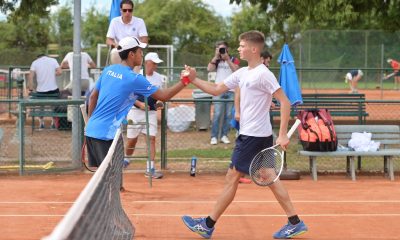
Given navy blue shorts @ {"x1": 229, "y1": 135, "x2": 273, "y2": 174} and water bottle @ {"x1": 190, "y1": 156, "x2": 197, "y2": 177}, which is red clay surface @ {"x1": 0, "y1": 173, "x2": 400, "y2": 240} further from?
navy blue shorts @ {"x1": 229, "y1": 135, "x2": 273, "y2": 174}

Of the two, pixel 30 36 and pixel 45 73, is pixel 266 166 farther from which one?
pixel 30 36

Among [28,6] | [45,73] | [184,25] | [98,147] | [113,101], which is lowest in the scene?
[98,147]

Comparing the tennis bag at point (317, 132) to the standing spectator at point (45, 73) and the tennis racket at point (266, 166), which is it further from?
the standing spectator at point (45, 73)

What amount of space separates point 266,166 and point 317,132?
4.33m

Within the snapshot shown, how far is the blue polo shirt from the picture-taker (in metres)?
8.38

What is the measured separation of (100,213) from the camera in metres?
5.36

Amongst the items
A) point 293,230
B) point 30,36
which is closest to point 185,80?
point 293,230

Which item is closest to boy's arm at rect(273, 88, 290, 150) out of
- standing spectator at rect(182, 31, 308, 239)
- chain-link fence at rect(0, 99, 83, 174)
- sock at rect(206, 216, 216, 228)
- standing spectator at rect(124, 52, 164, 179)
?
standing spectator at rect(182, 31, 308, 239)

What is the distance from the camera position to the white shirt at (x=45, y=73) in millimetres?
17594

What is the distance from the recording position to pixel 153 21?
5991cm

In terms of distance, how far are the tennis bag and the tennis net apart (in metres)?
4.73

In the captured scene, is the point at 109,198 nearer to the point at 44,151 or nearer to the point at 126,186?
the point at 126,186

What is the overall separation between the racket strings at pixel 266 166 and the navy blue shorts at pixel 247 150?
7cm

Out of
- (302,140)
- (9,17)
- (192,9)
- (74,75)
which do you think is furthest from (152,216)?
(192,9)
